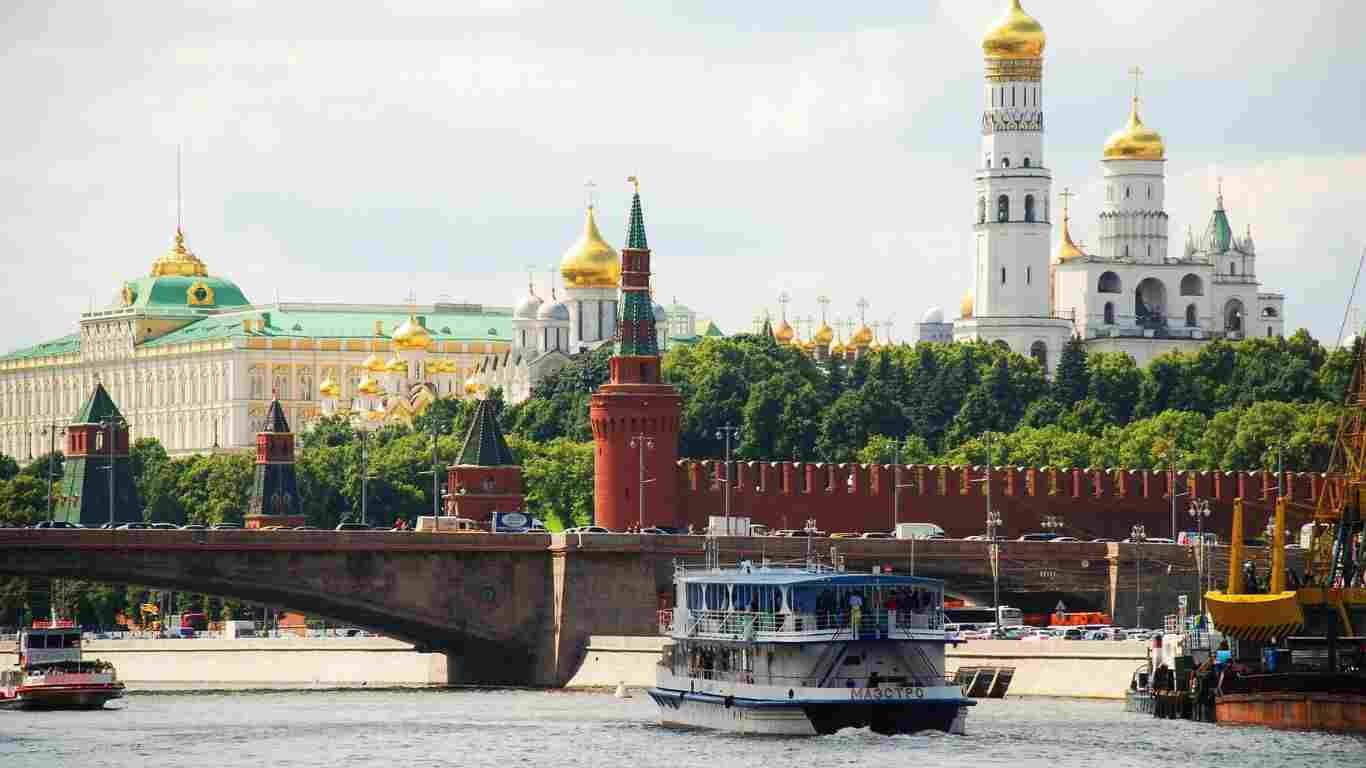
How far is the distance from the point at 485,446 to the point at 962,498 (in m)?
22.7

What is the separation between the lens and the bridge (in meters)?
140

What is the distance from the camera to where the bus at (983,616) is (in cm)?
14925

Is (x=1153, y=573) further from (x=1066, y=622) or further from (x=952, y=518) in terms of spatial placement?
(x=952, y=518)

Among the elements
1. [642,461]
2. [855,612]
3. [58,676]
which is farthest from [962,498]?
[855,612]

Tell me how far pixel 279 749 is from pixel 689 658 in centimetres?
1097

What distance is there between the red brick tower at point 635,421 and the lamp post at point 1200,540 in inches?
742

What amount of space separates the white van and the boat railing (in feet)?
156

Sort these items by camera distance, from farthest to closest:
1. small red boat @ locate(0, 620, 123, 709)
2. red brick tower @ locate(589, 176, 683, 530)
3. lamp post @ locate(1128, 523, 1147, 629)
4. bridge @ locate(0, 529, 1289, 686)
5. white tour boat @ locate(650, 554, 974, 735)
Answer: red brick tower @ locate(589, 176, 683, 530) < lamp post @ locate(1128, 523, 1147, 629) < bridge @ locate(0, 529, 1289, 686) < small red boat @ locate(0, 620, 123, 709) < white tour boat @ locate(650, 554, 974, 735)

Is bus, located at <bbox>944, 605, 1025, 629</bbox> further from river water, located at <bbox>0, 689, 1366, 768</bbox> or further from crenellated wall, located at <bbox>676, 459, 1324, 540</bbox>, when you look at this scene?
river water, located at <bbox>0, 689, 1366, 768</bbox>

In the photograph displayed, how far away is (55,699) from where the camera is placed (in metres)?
129

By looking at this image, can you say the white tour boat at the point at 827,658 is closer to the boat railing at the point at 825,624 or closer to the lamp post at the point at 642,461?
the boat railing at the point at 825,624

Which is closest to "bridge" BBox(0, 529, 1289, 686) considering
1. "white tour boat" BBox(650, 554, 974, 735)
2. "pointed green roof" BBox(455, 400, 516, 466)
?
"white tour boat" BBox(650, 554, 974, 735)

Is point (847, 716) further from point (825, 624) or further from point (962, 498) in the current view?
point (962, 498)

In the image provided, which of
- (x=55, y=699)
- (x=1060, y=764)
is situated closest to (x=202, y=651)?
(x=55, y=699)
